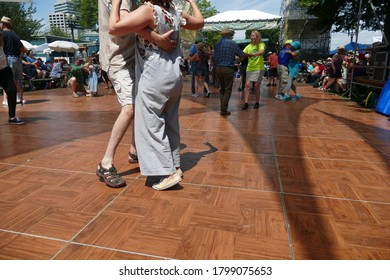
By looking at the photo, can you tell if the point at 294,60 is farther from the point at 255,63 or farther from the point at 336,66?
the point at 336,66

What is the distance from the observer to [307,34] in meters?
32.2

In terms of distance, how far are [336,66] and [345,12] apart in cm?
1435

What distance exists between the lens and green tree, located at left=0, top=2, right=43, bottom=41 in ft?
85.1

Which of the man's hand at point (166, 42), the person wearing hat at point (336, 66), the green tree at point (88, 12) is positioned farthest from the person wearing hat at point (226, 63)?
the green tree at point (88, 12)

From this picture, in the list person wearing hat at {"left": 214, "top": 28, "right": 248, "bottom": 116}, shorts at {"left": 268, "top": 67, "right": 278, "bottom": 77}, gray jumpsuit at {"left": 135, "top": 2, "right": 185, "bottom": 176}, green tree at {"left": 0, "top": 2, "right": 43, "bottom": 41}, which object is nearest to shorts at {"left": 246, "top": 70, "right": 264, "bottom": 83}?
person wearing hat at {"left": 214, "top": 28, "right": 248, "bottom": 116}

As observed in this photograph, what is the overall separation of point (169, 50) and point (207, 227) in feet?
4.29

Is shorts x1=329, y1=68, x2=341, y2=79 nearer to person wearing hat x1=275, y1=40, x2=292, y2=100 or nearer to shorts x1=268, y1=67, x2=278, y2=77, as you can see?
person wearing hat x1=275, y1=40, x2=292, y2=100

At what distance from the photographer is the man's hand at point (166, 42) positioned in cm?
223

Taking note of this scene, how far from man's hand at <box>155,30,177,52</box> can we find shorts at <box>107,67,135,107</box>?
0.46m

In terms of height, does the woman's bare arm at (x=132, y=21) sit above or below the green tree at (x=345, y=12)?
below

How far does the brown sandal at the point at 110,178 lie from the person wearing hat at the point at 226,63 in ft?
12.4

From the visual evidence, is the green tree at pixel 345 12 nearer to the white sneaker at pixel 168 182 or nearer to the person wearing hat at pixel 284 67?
the person wearing hat at pixel 284 67

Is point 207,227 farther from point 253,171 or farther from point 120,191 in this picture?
point 253,171

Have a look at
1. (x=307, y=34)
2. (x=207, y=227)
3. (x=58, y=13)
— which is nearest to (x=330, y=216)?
(x=207, y=227)
